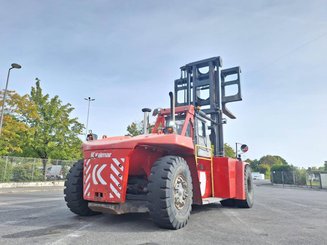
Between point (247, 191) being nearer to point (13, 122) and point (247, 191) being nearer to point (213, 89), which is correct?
point (213, 89)

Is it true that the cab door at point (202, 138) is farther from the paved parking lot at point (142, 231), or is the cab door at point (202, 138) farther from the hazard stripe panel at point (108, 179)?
the hazard stripe panel at point (108, 179)

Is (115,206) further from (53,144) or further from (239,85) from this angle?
(53,144)

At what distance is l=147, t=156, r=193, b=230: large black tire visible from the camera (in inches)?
185

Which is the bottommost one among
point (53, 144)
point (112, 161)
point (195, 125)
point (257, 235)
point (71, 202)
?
point (257, 235)

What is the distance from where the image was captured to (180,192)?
17.4 ft

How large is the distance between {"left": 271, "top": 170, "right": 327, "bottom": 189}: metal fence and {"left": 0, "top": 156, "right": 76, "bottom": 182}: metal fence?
25.0 m

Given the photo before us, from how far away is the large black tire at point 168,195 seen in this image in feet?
15.4

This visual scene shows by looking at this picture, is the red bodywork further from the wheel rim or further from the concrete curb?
the concrete curb

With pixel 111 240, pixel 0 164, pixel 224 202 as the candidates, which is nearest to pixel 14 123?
pixel 0 164

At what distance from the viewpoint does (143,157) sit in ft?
18.4

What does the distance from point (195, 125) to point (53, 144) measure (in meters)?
23.3

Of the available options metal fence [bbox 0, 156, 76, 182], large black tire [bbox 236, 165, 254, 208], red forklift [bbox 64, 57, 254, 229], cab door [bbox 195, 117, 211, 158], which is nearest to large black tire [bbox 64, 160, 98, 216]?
Answer: red forklift [bbox 64, 57, 254, 229]

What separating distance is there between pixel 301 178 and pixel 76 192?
3318 cm

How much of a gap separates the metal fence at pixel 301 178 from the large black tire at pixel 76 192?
27.6 meters
